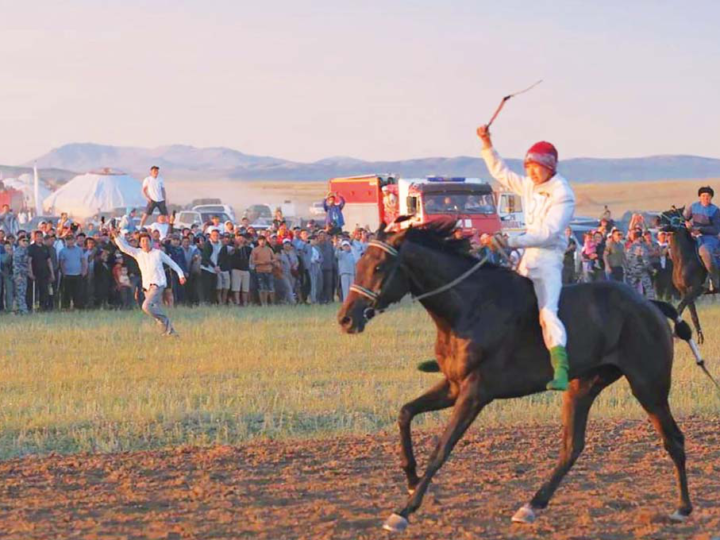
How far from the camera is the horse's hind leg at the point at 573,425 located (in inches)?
365

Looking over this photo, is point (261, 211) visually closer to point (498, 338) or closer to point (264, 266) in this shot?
point (264, 266)

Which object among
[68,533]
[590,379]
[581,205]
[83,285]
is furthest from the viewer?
[581,205]

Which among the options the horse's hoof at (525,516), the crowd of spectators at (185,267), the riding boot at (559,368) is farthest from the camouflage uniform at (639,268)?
the horse's hoof at (525,516)

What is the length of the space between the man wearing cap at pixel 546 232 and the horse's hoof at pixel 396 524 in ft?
4.27

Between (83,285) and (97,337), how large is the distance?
600cm

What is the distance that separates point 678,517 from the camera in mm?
9289

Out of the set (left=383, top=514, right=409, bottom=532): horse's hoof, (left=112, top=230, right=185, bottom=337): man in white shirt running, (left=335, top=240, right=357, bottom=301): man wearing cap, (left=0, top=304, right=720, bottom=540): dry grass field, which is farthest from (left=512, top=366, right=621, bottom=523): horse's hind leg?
(left=335, top=240, right=357, bottom=301): man wearing cap

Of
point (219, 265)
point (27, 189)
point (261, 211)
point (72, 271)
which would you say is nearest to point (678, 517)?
point (72, 271)

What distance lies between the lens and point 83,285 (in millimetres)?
28375

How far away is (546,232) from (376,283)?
1.26 metres

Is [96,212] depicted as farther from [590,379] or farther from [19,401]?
[590,379]

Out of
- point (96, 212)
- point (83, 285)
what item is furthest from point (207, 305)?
point (96, 212)

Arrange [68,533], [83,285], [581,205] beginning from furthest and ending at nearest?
[581,205]
[83,285]
[68,533]

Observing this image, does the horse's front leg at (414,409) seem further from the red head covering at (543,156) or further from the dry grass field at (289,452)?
the red head covering at (543,156)
